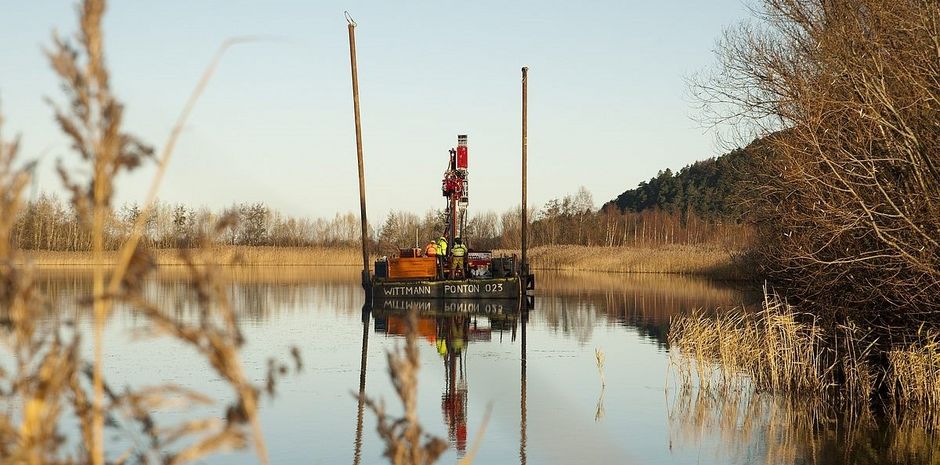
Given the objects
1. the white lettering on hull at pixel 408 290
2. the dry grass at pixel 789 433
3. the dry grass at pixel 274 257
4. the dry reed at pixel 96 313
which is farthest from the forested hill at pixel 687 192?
the dry reed at pixel 96 313

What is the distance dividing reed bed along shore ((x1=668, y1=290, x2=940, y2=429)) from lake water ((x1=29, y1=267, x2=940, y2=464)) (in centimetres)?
50

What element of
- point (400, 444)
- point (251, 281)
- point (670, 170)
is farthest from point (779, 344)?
point (670, 170)

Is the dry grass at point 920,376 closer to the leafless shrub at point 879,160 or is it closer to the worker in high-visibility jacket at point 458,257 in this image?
the leafless shrub at point 879,160

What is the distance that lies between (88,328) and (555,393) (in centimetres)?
1123

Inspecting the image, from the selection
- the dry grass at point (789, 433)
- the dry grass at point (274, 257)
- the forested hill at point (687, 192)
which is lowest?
the dry grass at point (789, 433)

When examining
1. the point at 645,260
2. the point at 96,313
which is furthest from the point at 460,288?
the point at 645,260

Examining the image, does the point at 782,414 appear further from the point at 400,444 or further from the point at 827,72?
the point at 400,444

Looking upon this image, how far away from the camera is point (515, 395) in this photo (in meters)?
14.9

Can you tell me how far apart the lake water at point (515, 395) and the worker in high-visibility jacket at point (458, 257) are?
2091mm

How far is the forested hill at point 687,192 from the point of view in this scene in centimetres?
8981

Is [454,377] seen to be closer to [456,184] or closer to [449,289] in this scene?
[449,289]

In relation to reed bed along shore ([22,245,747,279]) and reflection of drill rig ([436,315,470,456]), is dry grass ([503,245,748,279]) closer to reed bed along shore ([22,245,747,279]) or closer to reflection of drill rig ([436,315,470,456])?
reed bed along shore ([22,245,747,279])

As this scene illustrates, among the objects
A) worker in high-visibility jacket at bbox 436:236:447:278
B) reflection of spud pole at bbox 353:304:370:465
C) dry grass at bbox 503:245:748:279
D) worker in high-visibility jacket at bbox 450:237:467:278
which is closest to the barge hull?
reflection of spud pole at bbox 353:304:370:465

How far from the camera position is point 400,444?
307 cm
